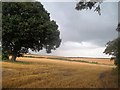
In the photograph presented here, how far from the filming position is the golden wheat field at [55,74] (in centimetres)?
1132

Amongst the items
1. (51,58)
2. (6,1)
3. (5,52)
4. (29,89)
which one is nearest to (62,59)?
(51,58)

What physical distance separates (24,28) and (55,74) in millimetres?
2913

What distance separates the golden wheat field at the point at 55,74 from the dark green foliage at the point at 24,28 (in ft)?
3.35

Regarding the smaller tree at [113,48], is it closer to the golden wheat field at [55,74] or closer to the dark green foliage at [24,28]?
the golden wheat field at [55,74]

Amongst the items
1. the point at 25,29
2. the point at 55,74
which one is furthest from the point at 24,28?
the point at 55,74

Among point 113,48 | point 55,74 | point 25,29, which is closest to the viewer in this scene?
point 55,74

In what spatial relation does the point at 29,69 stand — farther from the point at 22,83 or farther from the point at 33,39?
the point at 33,39

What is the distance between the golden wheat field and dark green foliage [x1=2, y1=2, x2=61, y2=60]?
1.02m

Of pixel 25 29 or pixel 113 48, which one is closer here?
pixel 113 48

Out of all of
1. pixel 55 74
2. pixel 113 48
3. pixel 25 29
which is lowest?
pixel 55 74

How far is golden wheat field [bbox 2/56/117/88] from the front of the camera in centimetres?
1132

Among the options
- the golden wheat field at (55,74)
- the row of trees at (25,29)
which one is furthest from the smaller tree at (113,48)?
the row of trees at (25,29)

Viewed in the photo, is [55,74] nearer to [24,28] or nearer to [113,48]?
[113,48]

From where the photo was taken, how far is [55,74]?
11.7 m
